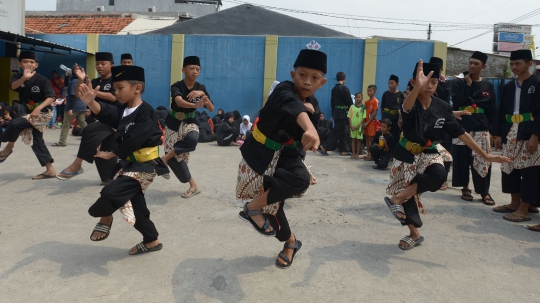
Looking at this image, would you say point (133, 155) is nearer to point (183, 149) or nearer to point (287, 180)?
point (287, 180)

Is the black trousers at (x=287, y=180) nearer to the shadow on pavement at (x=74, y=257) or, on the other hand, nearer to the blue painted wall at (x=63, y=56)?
the shadow on pavement at (x=74, y=257)

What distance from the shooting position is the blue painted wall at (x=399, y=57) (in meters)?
16.2

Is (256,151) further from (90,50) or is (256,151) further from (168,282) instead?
(90,50)

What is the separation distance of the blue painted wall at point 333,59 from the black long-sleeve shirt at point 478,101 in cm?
976

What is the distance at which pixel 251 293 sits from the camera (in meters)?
3.50

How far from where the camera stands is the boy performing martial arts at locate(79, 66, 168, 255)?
404cm

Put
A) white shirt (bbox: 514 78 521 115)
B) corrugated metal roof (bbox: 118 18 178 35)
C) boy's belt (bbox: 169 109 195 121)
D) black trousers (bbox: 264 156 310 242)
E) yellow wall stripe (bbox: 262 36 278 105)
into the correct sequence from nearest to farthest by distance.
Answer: black trousers (bbox: 264 156 310 242) → white shirt (bbox: 514 78 521 115) → boy's belt (bbox: 169 109 195 121) → yellow wall stripe (bbox: 262 36 278 105) → corrugated metal roof (bbox: 118 18 178 35)

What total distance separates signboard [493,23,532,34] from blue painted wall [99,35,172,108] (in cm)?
3061

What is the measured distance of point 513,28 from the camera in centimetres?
3816

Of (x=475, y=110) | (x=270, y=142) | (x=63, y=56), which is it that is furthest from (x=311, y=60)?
(x=63, y=56)

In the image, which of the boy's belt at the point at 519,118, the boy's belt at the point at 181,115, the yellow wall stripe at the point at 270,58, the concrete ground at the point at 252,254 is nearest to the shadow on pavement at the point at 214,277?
the concrete ground at the point at 252,254

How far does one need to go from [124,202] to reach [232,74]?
44.4 ft

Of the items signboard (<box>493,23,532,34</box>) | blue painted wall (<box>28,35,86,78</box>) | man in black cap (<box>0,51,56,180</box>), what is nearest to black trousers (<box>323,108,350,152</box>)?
man in black cap (<box>0,51,56,180</box>)

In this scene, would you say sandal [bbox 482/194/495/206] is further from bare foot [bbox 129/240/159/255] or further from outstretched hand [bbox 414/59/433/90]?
bare foot [bbox 129/240/159/255]
